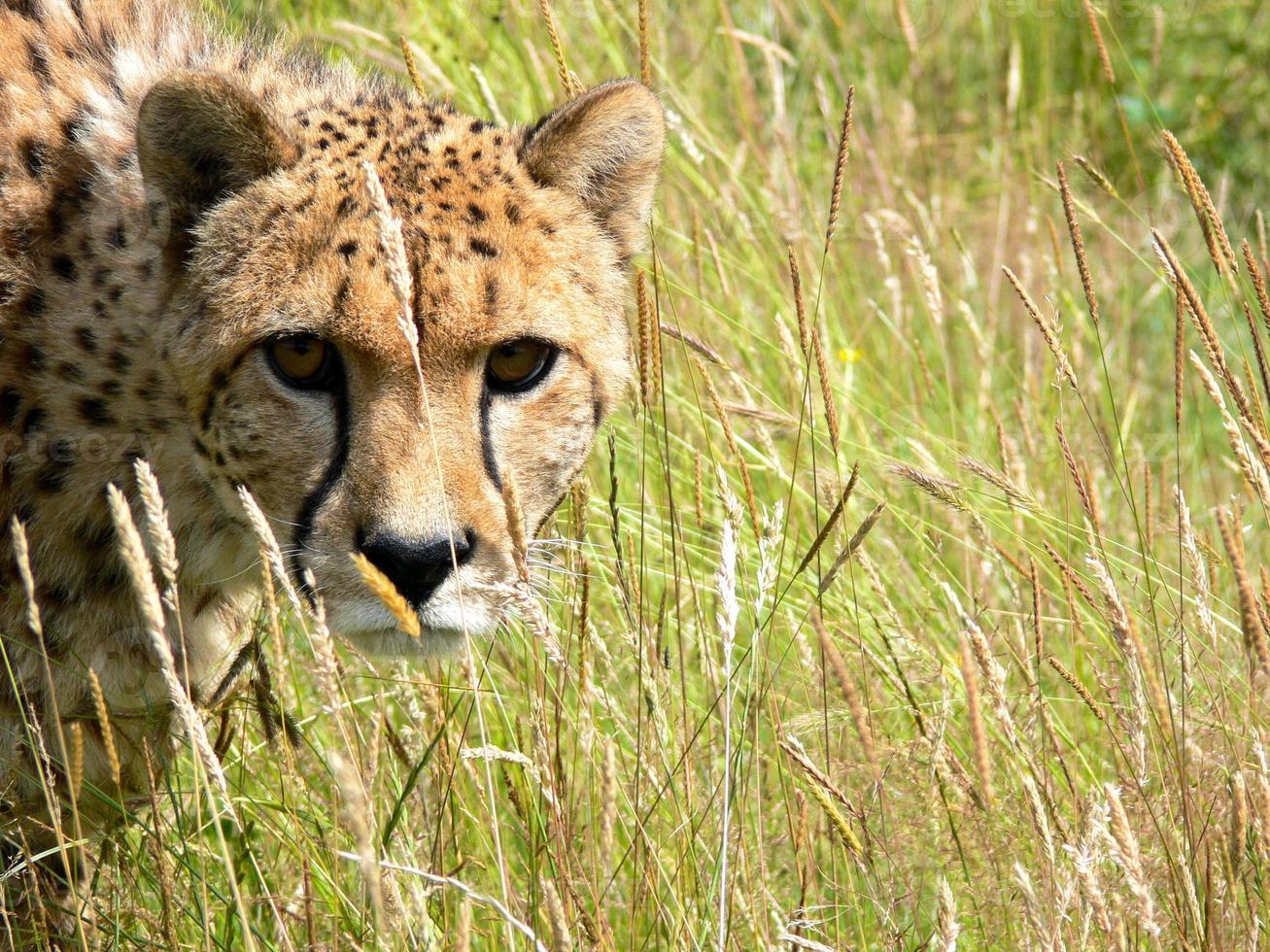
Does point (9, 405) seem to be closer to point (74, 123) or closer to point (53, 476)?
point (53, 476)

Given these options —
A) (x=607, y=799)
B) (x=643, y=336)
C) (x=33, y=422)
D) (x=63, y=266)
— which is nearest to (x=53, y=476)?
(x=33, y=422)

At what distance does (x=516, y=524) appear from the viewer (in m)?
1.99

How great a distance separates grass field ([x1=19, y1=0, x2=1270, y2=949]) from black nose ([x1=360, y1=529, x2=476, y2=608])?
0.46 ft

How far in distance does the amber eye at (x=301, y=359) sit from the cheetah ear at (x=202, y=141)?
36 centimetres

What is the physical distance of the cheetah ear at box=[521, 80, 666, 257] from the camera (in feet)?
9.40

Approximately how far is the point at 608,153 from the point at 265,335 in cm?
84

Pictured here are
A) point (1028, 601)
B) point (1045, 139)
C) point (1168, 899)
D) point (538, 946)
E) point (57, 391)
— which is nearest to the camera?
point (538, 946)

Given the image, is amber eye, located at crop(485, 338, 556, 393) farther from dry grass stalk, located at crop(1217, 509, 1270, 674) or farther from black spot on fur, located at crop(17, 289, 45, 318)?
dry grass stalk, located at crop(1217, 509, 1270, 674)

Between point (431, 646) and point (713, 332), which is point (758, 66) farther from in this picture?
point (431, 646)

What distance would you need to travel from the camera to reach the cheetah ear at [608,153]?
287 centimetres

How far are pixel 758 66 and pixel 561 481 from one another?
4.23 metres

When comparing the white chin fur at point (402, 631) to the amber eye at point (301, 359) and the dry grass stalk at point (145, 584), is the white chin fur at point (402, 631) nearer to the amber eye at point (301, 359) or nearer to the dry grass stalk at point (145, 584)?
the amber eye at point (301, 359)

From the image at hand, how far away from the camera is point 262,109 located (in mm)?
2627

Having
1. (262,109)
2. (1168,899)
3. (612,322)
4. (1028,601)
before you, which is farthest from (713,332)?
(1168,899)
